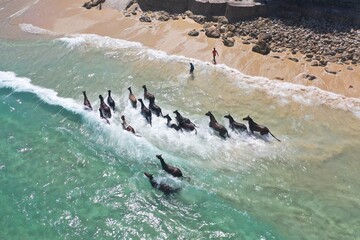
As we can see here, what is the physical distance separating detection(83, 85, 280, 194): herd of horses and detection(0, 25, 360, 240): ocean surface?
0.37 meters

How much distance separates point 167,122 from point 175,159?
316 cm

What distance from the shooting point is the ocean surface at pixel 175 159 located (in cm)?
1752

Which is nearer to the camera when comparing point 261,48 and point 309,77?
point 309,77

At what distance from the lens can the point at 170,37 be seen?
32.8 metres

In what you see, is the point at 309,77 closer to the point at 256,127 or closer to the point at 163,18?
the point at 256,127

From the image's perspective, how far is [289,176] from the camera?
19625 millimetres

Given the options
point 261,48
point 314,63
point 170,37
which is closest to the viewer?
point 314,63

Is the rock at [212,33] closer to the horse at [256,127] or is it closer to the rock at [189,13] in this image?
the rock at [189,13]

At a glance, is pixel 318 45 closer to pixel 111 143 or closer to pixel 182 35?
pixel 182 35

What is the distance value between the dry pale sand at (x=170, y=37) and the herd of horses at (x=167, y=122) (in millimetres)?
6423

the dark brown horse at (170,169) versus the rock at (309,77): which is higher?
the rock at (309,77)

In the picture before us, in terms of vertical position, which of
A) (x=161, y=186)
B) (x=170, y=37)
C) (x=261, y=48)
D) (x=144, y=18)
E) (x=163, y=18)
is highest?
(x=163, y=18)

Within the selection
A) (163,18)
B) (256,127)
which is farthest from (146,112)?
(163,18)

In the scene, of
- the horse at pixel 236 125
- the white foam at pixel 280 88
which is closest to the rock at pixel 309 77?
Answer: the white foam at pixel 280 88
